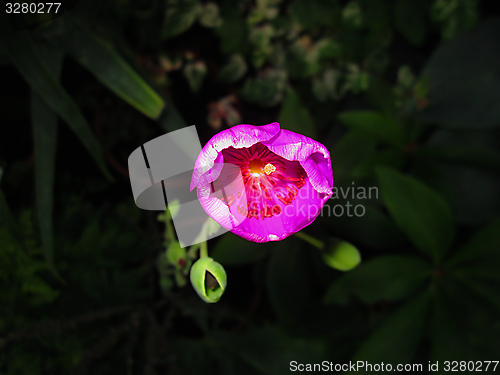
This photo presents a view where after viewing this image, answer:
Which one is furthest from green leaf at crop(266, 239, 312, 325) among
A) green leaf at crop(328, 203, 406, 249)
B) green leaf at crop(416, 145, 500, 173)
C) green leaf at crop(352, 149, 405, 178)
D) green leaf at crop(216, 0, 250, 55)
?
green leaf at crop(216, 0, 250, 55)

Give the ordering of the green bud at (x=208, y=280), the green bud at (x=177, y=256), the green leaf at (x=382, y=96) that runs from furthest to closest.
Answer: the green leaf at (x=382, y=96) → the green bud at (x=177, y=256) → the green bud at (x=208, y=280)

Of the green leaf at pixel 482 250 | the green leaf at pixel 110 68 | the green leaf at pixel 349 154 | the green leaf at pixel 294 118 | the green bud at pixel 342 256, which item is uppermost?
the green leaf at pixel 110 68

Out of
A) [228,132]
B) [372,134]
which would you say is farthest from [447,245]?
[228,132]

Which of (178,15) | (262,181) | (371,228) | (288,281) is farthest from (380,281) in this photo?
(178,15)

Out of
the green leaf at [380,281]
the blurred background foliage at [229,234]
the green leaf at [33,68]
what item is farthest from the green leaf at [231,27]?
the green leaf at [380,281]

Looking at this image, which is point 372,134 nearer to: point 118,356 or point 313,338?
point 313,338

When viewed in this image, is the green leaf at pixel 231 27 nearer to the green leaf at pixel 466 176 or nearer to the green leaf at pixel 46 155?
the green leaf at pixel 46 155

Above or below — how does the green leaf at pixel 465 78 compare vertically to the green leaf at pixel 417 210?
above

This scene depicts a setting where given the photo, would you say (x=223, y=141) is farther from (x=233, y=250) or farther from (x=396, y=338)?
(x=396, y=338)

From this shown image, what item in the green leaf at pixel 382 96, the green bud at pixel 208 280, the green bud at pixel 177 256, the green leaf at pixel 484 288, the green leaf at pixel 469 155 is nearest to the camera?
the green bud at pixel 208 280
